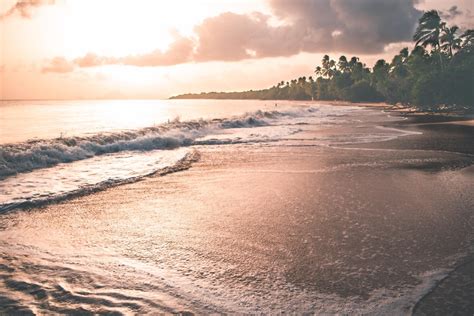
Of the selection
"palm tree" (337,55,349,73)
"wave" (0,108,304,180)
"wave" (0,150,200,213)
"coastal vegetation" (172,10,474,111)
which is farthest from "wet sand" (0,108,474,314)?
"palm tree" (337,55,349,73)

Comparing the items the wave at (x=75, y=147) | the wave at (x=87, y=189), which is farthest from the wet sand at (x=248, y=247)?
the wave at (x=75, y=147)

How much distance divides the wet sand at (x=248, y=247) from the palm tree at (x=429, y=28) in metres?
60.3

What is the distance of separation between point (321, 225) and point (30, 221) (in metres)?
5.55

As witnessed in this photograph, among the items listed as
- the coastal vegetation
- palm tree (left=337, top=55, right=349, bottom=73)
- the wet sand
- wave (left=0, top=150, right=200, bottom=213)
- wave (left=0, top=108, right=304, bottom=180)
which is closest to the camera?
the wet sand

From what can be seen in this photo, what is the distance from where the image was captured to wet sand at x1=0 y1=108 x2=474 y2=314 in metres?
3.86

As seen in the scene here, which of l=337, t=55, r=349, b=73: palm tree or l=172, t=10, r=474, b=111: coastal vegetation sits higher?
l=337, t=55, r=349, b=73: palm tree

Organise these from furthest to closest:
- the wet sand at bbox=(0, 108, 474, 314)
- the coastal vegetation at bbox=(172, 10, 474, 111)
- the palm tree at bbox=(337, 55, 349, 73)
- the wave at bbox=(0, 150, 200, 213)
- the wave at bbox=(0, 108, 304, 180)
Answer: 1. the palm tree at bbox=(337, 55, 349, 73)
2. the coastal vegetation at bbox=(172, 10, 474, 111)
3. the wave at bbox=(0, 108, 304, 180)
4. the wave at bbox=(0, 150, 200, 213)
5. the wet sand at bbox=(0, 108, 474, 314)

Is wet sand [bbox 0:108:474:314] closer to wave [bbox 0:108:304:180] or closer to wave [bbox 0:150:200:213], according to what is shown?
wave [bbox 0:150:200:213]

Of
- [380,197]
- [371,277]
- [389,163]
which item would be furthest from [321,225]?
[389,163]

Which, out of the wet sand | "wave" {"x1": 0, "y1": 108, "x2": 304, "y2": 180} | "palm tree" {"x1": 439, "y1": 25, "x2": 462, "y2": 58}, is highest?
"palm tree" {"x1": 439, "y1": 25, "x2": 462, "y2": 58}

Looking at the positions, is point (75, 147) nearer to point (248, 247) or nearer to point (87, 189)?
point (87, 189)

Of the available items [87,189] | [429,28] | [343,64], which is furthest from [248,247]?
[343,64]

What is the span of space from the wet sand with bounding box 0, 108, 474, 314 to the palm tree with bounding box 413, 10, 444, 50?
60.3 m

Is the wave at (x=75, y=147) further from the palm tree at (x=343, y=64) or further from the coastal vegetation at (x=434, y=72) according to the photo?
the palm tree at (x=343, y=64)
